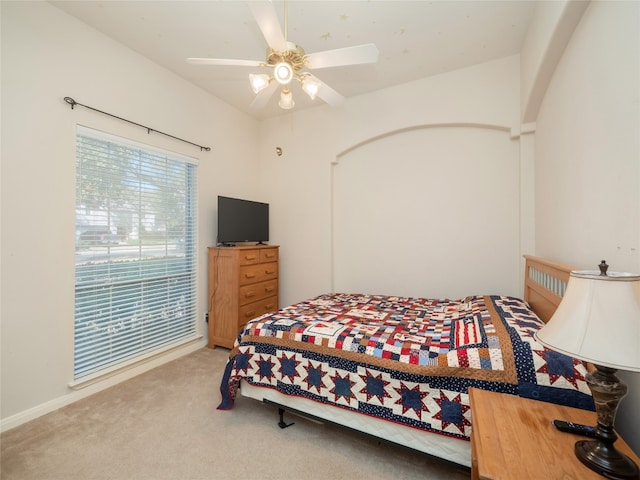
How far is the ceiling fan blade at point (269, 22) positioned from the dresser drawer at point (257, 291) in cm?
233

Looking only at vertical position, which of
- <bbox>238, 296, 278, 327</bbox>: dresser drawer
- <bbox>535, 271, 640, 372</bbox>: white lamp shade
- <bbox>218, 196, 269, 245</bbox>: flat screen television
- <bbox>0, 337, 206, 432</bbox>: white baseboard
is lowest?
<bbox>0, 337, 206, 432</bbox>: white baseboard

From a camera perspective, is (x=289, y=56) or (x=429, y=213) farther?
(x=429, y=213)

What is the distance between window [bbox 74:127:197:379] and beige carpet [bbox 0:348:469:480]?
1.71 ft

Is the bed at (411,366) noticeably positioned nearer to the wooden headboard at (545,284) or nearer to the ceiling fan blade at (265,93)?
the wooden headboard at (545,284)

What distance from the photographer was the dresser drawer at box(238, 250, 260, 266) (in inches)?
126

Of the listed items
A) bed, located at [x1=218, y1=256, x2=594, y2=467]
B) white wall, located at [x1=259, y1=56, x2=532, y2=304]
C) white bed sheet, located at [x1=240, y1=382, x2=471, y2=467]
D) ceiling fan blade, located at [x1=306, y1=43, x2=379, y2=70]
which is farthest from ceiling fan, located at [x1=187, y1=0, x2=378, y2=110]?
white bed sheet, located at [x1=240, y1=382, x2=471, y2=467]

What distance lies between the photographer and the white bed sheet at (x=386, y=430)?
1.42 metres

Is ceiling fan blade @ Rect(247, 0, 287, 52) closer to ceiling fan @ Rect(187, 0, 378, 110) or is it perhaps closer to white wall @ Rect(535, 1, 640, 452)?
ceiling fan @ Rect(187, 0, 378, 110)

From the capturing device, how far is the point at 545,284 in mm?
1939

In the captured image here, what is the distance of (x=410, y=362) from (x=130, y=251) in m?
2.51

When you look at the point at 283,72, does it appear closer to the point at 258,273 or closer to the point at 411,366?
the point at 411,366

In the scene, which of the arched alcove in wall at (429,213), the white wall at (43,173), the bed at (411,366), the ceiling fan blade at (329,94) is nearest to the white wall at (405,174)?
the arched alcove in wall at (429,213)

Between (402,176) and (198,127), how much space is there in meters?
2.36

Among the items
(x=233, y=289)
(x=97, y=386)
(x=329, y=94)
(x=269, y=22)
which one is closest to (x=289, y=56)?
(x=269, y=22)
